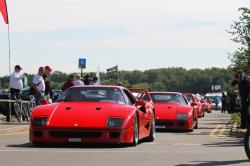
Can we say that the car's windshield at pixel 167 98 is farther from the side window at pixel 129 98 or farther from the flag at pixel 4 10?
the side window at pixel 129 98

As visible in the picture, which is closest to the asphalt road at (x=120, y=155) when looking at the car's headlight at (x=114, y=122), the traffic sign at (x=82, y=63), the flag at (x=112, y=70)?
the car's headlight at (x=114, y=122)

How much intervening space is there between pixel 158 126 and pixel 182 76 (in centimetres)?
17696

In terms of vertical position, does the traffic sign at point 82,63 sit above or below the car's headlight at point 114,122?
above

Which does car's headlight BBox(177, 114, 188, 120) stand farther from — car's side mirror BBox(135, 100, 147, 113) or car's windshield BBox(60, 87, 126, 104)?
car's windshield BBox(60, 87, 126, 104)

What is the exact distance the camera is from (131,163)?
11219 mm

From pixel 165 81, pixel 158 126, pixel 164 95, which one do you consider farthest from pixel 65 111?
pixel 165 81

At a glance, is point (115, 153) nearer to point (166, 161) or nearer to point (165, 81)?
point (166, 161)

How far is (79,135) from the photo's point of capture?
46.3ft

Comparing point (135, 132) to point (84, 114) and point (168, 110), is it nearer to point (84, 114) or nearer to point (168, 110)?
point (84, 114)

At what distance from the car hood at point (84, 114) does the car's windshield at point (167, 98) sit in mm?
8920

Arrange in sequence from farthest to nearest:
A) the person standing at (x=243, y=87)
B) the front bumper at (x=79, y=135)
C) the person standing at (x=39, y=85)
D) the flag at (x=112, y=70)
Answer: the flag at (x=112, y=70), the person standing at (x=39, y=85), the person standing at (x=243, y=87), the front bumper at (x=79, y=135)

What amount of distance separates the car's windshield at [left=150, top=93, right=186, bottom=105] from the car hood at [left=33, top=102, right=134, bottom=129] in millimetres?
8920

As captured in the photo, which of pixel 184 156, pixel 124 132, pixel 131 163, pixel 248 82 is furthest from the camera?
pixel 248 82

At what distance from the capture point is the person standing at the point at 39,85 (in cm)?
2483
